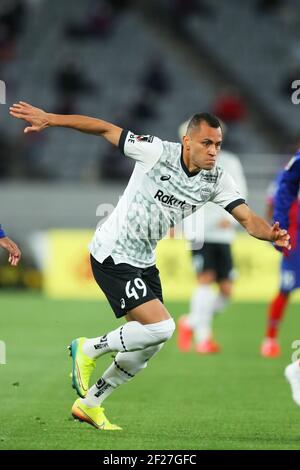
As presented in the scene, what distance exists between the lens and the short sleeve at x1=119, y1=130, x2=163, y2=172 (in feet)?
24.0

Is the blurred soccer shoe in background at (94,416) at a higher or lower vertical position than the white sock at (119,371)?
lower

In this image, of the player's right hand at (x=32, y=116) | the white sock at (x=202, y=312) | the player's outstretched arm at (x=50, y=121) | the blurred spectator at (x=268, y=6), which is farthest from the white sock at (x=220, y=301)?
the blurred spectator at (x=268, y=6)

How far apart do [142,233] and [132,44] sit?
69.7 ft

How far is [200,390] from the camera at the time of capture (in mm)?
9898

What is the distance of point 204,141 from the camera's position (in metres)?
7.28

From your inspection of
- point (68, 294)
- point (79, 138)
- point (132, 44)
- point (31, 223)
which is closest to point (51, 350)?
point (68, 294)

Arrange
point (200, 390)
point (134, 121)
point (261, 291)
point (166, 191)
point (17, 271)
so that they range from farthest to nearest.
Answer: point (134, 121)
point (17, 271)
point (261, 291)
point (200, 390)
point (166, 191)

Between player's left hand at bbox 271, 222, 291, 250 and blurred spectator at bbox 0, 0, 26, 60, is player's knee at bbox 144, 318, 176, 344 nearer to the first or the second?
player's left hand at bbox 271, 222, 291, 250

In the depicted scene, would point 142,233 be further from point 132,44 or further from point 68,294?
point 132,44

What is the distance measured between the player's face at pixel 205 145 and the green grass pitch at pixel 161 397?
6.12 feet

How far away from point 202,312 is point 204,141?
243 inches

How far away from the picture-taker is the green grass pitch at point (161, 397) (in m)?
7.04

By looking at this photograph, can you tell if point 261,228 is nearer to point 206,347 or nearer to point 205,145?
point 205,145

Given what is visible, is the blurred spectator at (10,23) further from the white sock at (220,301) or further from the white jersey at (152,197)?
the white jersey at (152,197)
